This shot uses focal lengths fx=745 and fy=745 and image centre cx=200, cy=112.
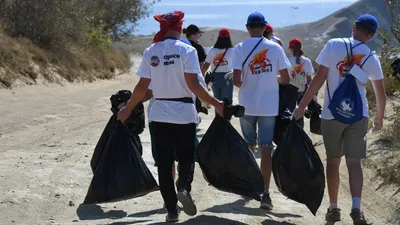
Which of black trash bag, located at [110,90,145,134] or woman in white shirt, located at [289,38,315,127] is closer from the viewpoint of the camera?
black trash bag, located at [110,90,145,134]

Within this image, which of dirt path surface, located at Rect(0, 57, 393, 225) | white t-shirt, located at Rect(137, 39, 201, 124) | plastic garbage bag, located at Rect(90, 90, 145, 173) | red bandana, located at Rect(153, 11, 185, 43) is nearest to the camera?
white t-shirt, located at Rect(137, 39, 201, 124)

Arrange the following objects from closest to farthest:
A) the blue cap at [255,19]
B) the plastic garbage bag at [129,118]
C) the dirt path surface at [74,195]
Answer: the dirt path surface at [74,195], the plastic garbage bag at [129,118], the blue cap at [255,19]

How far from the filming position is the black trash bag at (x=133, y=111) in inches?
276

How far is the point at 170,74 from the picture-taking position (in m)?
6.21

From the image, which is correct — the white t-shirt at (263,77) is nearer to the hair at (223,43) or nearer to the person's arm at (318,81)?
the person's arm at (318,81)

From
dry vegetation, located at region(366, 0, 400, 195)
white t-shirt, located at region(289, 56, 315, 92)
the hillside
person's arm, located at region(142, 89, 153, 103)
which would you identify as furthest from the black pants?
the hillside

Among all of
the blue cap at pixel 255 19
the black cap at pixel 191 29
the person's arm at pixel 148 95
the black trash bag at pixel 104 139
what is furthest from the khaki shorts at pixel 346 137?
the black cap at pixel 191 29

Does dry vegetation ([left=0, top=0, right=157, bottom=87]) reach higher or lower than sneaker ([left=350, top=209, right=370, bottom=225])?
higher

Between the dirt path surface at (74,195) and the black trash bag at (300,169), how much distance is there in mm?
333

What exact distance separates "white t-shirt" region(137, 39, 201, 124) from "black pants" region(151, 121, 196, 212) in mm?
88

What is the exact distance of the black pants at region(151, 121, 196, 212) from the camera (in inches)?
250

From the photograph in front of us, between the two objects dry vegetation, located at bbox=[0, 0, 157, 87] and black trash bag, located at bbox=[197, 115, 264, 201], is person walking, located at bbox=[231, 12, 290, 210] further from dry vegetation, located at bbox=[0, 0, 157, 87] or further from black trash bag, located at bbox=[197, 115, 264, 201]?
dry vegetation, located at bbox=[0, 0, 157, 87]

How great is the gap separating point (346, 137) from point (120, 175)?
79.3 inches

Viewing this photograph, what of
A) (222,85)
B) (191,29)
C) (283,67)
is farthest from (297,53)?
(283,67)
